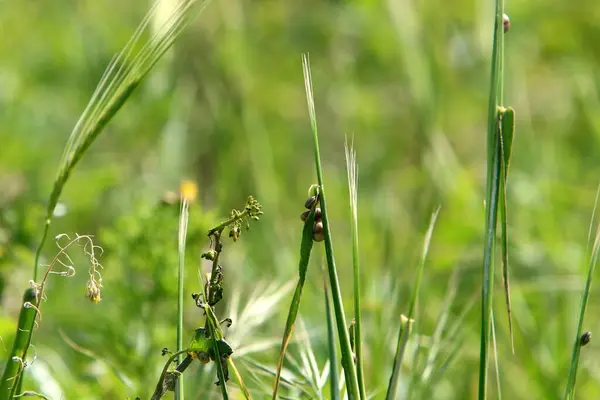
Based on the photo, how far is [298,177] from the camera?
2469 mm

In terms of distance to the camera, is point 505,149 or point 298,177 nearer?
point 505,149

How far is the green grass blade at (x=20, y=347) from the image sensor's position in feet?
2.07

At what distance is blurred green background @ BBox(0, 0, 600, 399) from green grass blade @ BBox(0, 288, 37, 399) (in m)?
0.24

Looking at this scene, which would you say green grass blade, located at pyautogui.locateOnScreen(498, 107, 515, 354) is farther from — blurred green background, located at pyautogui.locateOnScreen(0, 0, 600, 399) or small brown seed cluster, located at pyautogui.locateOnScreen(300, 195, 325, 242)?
blurred green background, located at pyautogui.locateOnScreen(0, 0, 600, 399)

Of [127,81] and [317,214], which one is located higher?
[127,81]

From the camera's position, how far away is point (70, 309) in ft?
4.00

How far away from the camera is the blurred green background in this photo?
117 centimetres

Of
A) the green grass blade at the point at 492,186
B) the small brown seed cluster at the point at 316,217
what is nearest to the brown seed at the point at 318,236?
the small brown seed cluster at the point at 316,217

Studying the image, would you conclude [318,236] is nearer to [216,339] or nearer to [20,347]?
[216,339]

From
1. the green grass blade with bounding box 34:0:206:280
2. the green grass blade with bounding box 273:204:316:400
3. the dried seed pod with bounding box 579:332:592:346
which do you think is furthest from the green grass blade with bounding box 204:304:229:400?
the dried seed pod with bounding box 579:332:592:346

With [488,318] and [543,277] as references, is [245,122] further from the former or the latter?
[488,318]

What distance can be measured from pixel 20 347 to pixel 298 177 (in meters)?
1.84

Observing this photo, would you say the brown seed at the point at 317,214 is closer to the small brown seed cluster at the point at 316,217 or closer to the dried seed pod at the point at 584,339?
the small brown seed cluster at the point at 316,217

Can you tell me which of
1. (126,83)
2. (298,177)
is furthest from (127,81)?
(298,177)
